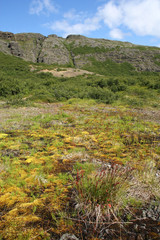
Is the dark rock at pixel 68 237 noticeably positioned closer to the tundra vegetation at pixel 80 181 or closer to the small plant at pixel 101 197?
the tundra vegetation at pixel 80 181

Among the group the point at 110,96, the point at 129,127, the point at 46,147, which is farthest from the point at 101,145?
the point at 110,96

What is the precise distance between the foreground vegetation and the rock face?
47242 millimetres

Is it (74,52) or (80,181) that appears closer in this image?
(80,181)

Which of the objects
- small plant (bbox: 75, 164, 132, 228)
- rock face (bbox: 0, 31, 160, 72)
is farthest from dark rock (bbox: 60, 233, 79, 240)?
rock face (bbox: 0, 31, 160, 72)

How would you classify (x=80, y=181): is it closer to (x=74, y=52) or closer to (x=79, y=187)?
(x=79, y=187)

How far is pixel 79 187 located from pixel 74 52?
62.2 metres

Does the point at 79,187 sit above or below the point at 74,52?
below

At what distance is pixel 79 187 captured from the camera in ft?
8.09

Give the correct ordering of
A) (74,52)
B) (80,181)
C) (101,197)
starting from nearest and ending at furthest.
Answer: (101,197), (80,181), (74,52)

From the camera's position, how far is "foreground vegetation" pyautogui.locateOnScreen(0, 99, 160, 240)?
6.94ft

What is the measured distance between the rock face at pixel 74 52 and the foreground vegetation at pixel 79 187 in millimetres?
47242

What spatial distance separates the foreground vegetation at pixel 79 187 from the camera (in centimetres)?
212

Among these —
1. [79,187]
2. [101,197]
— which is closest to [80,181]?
[79,187]

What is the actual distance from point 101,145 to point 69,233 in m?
2.99
